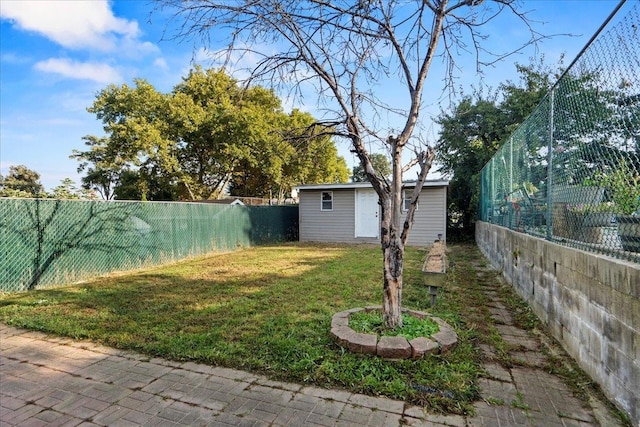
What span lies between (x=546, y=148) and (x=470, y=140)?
1008 cm

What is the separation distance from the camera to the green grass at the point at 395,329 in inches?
118

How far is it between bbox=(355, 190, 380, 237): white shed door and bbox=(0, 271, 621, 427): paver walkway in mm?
9630

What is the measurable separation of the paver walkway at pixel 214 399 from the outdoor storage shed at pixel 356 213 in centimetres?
917

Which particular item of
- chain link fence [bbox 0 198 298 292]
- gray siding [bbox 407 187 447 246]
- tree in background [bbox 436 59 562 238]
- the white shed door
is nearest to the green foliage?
chain link fence [bbox 0 198 298 292]

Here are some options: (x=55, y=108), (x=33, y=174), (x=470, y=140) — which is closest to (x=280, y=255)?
(x=470, y=140)

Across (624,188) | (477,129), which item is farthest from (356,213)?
(624,188)

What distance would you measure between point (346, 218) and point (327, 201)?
1058mm

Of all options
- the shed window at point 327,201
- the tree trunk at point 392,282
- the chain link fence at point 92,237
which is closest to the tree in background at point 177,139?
the shed window at point 327,201

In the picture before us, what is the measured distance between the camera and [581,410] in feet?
6.63

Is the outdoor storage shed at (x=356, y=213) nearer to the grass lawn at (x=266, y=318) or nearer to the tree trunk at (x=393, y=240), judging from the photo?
the grass lawn at (x=266, y=318)

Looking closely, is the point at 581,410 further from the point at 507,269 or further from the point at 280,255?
the point at 280,255

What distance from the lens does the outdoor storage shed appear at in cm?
1173

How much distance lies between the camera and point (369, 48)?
3227 millimetres

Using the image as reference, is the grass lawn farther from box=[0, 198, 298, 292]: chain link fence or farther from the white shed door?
the white shed door
